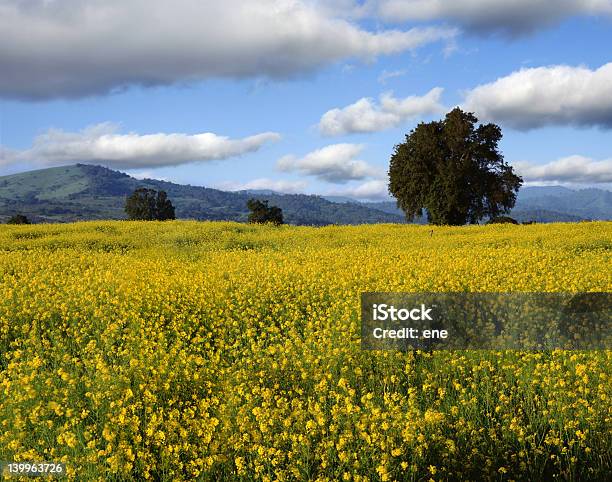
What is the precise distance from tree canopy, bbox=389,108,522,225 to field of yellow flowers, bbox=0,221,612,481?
35.3m

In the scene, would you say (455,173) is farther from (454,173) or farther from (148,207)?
(148,207)

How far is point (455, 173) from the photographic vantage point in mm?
50031

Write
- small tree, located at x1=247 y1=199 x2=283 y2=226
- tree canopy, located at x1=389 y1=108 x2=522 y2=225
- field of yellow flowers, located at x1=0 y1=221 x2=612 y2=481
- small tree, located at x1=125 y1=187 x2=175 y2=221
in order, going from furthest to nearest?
small tree, located at x1=125 y1=187 x2=175 y2=221 → small tree, located at x1=247 y1=199 x2=283 y2=226 → tree canopy, located at x1=389 y1=108 x2=522 y2=225 → field of yellow flowers, located at x1=0 y1=221 x2=612 y2=481

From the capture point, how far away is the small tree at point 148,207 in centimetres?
12550

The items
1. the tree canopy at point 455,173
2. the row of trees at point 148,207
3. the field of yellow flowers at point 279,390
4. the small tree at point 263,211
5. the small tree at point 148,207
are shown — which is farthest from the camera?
the small tree at point 148,207

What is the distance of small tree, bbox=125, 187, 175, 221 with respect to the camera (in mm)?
125500

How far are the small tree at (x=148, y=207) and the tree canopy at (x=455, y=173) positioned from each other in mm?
83792

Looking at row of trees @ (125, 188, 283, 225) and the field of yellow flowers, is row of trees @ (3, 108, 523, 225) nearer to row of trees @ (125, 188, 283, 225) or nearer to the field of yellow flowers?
the field of yellow flowers

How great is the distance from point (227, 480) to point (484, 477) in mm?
2948

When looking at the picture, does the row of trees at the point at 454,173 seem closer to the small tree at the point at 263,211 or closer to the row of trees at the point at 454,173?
the row of trees at the point at 454,173

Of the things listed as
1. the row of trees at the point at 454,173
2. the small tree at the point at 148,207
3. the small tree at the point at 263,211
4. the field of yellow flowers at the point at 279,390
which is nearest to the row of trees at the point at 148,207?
the small tree at the point at 148,207

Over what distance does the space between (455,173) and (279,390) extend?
4510cm

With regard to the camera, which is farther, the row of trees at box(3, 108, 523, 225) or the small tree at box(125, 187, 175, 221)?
the small tree at box(125, 187, 175, 221)

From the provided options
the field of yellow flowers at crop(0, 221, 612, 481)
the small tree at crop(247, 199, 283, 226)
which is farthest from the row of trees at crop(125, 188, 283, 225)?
the field of yellow flowers at crop(0, 221, 612, 481)
